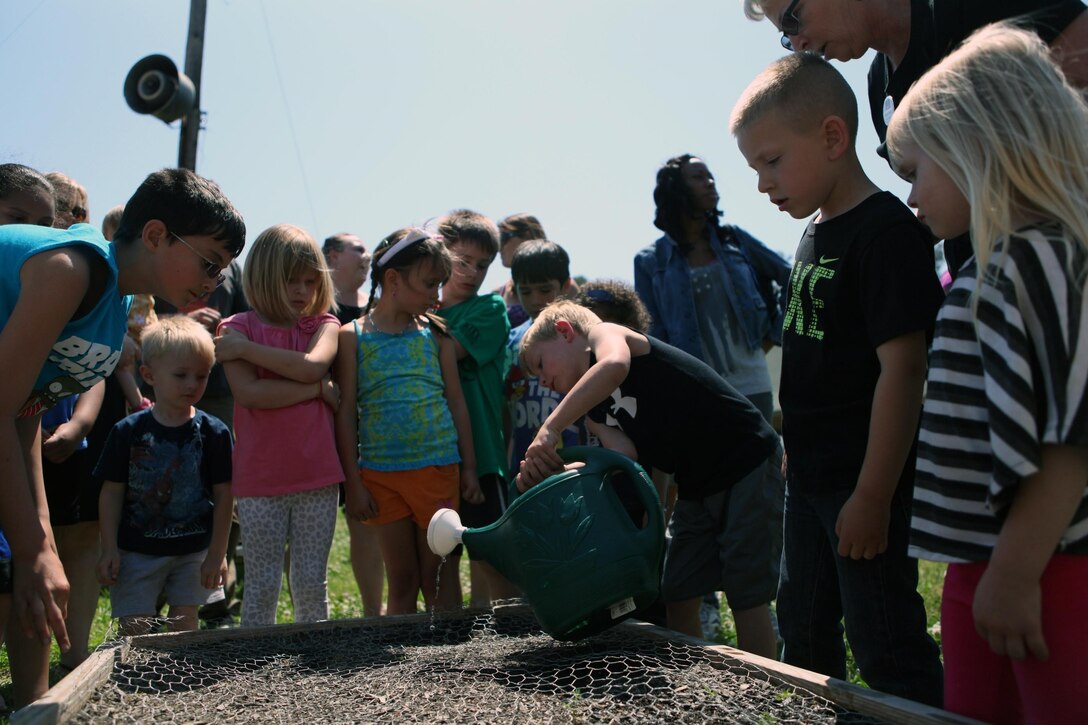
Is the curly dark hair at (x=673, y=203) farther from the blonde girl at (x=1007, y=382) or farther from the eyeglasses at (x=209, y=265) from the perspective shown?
the blonde girl at (x=1007, y=382)

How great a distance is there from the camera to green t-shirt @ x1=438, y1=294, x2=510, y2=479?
3.74m

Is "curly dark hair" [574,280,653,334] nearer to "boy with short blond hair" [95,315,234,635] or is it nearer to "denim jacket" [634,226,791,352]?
"denim jacket" [634,226,791,352]

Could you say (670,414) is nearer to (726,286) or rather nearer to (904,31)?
(904,31)

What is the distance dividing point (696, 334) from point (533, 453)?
1.73m

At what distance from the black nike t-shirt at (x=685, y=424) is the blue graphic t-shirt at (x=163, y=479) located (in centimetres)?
147

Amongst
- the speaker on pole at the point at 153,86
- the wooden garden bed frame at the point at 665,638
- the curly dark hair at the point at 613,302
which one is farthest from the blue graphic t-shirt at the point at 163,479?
the speaker on pole at the point at 153,86

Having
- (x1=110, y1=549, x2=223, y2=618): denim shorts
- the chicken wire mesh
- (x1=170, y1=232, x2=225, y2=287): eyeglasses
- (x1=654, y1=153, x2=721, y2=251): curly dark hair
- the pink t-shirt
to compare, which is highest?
(x1=654, y1=153, x2=721, y2=251): curly dark hair

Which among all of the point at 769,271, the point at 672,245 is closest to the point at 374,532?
the point at 672,245

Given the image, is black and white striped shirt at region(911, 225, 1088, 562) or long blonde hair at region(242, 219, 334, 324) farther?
long blonde hair at region(242, 219, 334, 324)

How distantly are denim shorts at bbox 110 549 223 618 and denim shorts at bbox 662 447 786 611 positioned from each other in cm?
162

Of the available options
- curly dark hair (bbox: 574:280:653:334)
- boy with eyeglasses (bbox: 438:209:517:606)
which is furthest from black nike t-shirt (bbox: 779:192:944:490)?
boy with eyeglasses (bbox: 438:209:517:606)

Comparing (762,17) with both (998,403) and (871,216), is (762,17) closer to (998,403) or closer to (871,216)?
(871,216)

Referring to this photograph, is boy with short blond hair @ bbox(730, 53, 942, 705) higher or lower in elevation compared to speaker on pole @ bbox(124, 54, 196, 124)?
lower

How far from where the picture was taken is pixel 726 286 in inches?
159
